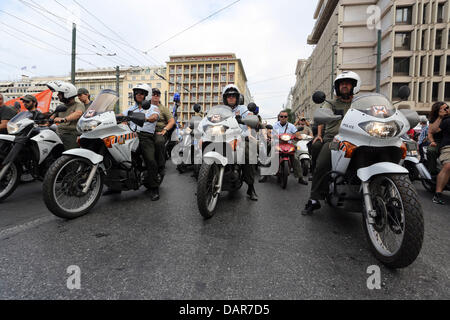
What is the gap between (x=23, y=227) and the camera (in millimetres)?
2479

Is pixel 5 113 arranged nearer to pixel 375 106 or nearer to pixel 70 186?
pixel 70 186

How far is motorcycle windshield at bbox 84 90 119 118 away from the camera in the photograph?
10.0 ft

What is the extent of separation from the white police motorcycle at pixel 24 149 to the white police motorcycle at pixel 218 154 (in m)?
2.27

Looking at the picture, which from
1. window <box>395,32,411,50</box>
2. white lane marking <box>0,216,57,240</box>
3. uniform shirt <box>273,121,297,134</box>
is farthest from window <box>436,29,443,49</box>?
white lane marking <box>0,216,57,240</box>

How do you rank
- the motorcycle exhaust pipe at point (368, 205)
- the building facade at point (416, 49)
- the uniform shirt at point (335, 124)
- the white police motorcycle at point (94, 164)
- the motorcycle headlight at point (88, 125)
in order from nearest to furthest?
the motorcycle exhaust pipe at point (368, 205) < the white police motorcycle at point (94, 164) < the motorcycle headlight at point (88, 125) < the uniform shirt at point (335, 124) < the building facade at point (416, 49)

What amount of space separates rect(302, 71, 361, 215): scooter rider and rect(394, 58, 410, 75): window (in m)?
33.6

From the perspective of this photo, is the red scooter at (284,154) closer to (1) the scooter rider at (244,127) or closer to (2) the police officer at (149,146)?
(1) the scooter rider at (244,127)

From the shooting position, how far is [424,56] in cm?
2809

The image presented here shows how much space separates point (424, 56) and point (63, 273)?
38409mm

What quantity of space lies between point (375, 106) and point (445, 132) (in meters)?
3.11

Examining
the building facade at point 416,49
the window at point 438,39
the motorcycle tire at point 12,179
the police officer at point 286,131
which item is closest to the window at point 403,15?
the building facade at point 416,49

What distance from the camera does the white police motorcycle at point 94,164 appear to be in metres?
2.61
